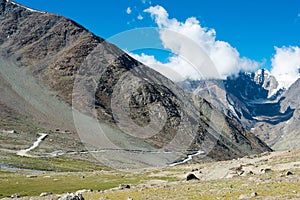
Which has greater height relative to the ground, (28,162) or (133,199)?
(28,162)

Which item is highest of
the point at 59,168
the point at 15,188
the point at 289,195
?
the point at 59,168

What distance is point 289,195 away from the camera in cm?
3375

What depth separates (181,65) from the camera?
62312mm

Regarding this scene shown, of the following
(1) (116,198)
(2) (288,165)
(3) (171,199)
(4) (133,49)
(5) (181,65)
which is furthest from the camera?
(2) (288,165)

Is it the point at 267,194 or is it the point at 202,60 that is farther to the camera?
the point at 202,60

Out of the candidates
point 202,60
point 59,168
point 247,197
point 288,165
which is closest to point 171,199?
point 247,197

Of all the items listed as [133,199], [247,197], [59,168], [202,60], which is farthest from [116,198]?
[59,168]

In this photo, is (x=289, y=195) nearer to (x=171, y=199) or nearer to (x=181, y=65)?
(x=171, y=199)

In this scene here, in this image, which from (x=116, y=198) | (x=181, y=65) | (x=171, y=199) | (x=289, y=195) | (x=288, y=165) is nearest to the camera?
(x=289, y=195)

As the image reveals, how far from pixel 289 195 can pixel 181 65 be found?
3246 cm

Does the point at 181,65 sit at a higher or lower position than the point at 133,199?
higher

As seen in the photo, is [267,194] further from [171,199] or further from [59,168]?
[59,168]

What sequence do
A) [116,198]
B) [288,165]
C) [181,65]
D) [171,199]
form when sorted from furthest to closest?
[288,165]
[181,65]
[116,198]
[171,199]

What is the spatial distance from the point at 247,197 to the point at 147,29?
101 feet
